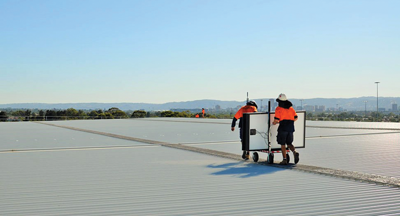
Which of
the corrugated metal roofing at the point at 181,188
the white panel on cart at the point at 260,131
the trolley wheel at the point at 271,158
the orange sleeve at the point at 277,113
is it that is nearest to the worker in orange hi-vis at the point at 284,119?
the orange sleeve at the point at 277,113

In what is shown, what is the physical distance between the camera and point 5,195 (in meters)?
6.43

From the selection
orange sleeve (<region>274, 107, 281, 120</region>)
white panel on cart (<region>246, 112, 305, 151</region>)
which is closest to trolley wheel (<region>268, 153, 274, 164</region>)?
white panel on cart (<region>246, 112, 305, 151</region>)

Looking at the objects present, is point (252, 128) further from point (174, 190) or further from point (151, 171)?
point (174, 190)

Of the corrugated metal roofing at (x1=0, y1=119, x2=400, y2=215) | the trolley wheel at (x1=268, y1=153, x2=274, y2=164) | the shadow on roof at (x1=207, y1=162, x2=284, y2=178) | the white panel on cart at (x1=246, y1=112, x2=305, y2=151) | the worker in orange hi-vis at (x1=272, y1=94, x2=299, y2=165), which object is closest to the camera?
the corrugated metal roofing at (x1=0, y1=119, x2=400, y2=215)

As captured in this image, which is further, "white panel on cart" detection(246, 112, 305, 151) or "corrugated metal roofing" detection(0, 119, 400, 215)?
"white panel on cart" detection(246, 112, 305, 151)

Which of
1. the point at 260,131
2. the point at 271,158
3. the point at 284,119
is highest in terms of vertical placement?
the point at 284,119

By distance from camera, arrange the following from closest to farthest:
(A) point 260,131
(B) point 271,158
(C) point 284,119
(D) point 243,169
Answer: (D) point 243,169 < (C) point 284,119 < (B) point 271,158 < (A) point 260,131

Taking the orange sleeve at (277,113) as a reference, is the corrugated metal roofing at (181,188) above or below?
below

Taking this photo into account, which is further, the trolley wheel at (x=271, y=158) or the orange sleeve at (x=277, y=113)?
the trolley wheel at (x=271, y=158)

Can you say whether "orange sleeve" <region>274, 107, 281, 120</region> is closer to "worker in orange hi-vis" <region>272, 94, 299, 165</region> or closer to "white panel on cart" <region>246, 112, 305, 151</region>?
"worker in orange hi-vis" <region>272, 94, 299, 165</region>

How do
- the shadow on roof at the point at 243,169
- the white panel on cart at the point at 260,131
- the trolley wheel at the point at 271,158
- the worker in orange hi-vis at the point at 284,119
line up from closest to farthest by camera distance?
1. the shadow on roof at the point at 243,169
2. the worker in orange hi-vis at the point at 284,119
3. the trolley wheel at the point at 271,158
4. the white panel on cart at the point at 260,131

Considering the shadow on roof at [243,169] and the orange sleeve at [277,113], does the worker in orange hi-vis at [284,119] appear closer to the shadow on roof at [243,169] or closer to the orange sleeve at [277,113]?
the orange sleeve at [277,113]

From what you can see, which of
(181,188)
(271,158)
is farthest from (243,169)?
(181,188)

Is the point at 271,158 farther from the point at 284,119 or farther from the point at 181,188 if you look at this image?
the point at 181,188
